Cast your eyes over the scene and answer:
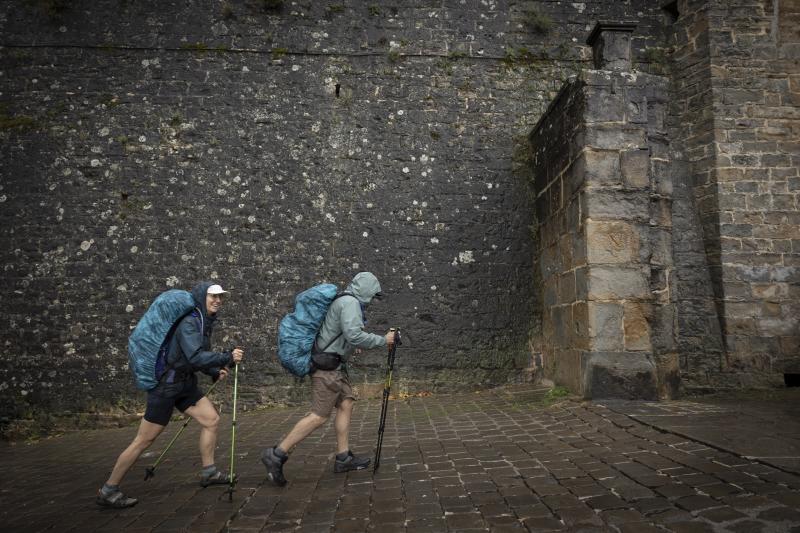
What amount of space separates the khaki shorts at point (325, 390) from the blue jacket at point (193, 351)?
701mm

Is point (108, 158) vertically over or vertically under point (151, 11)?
under

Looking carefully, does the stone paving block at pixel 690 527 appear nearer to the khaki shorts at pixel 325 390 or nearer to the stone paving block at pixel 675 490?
the stone paving block at pixel 675 490

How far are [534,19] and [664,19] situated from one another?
243cm

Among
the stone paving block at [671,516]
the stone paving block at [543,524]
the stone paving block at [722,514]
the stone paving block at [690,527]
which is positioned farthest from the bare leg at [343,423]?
the stone paving block at [722,514]

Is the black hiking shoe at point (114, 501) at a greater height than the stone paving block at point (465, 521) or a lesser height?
lesser

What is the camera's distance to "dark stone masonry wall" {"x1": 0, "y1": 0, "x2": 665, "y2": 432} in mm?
7809

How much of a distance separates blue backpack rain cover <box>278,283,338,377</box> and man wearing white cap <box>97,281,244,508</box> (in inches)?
14.2

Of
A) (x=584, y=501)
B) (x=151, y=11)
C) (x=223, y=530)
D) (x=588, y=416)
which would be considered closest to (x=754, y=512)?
(x=584, y=501)

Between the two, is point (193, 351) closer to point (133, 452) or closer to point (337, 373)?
point (133, 452)

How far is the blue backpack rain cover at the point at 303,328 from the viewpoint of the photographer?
402 cm

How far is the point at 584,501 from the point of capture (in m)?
3.17

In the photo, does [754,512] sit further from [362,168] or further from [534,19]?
[534,19]

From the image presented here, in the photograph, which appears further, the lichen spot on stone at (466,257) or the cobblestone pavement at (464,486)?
the lichen spot on stone at (466,257)

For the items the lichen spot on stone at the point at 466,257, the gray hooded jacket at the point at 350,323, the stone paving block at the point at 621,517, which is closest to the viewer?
the stone paving block at the point at 621,517
